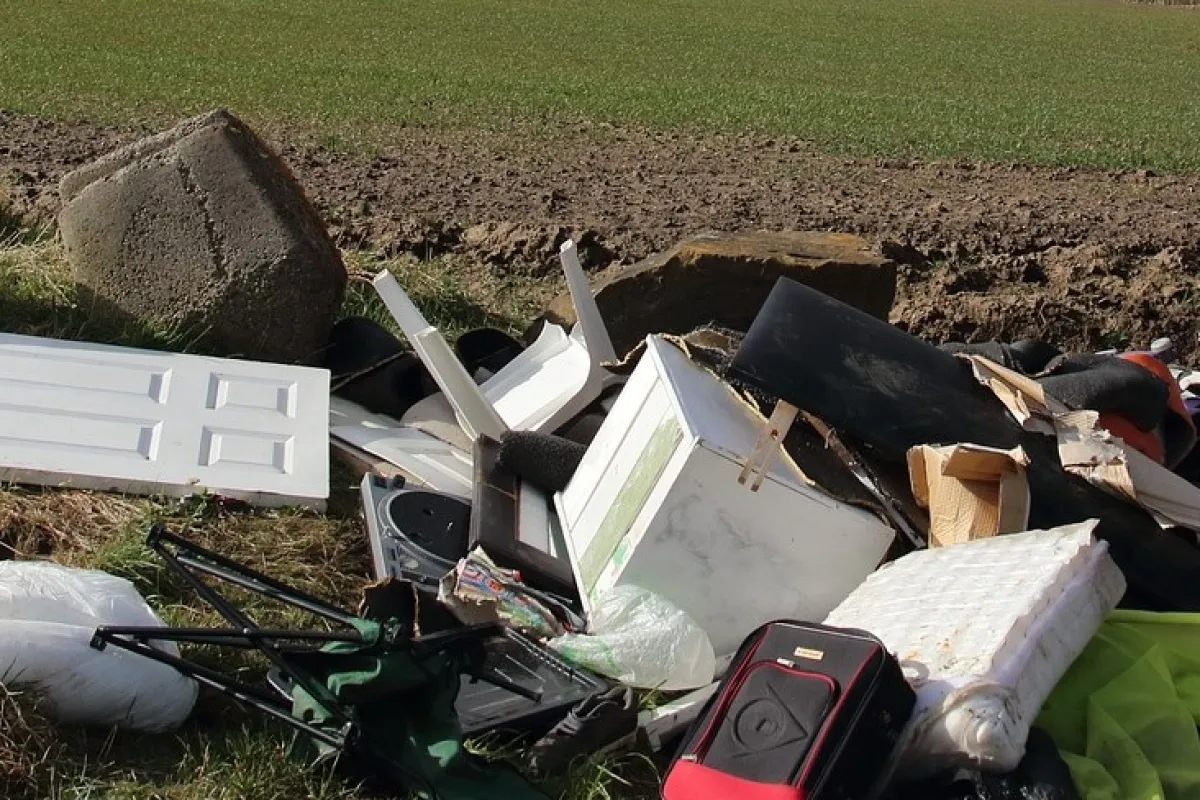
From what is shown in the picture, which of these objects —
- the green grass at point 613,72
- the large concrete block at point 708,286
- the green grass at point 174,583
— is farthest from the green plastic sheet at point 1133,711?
the green grass at point 613,72

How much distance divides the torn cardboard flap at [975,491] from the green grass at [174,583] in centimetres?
107

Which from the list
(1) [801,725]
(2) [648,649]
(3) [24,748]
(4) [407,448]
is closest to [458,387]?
(4) [407,448]

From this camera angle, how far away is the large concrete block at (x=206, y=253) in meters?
5.57

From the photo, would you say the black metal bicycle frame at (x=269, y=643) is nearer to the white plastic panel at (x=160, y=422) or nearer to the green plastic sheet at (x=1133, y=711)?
the white plastic panel at (x=160, y=422)

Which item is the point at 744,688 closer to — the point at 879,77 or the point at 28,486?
the point at 28,486

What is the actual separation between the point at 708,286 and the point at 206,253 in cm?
196

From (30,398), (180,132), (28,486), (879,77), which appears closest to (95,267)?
(180,132)

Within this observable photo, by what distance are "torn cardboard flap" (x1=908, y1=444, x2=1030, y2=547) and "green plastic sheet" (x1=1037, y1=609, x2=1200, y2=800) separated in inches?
15.2

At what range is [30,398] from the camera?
4.73 meters

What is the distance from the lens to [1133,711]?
10.5 ft

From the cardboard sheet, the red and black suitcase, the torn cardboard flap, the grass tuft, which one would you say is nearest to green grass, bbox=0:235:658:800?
the grass tuft

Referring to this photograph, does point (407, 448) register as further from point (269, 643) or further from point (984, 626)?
point (984, 626)

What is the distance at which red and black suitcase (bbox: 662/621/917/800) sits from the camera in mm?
2805

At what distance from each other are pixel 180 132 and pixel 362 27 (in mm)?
19014
